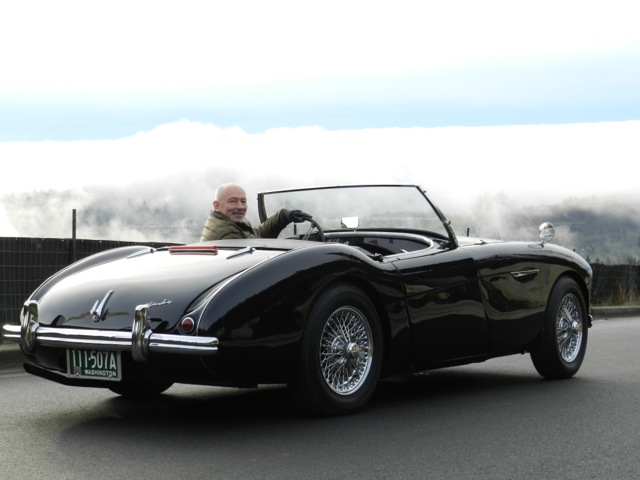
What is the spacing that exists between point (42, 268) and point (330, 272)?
697 centimetres

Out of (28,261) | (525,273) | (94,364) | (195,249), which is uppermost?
(195,249)

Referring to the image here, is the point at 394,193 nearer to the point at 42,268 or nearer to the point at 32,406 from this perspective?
the point at 32,406

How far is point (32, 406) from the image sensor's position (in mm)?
6789

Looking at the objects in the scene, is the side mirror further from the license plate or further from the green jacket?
the license plate

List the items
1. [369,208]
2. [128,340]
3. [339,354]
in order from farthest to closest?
1. [369,208]
2. [339,354]
3. [128,340]

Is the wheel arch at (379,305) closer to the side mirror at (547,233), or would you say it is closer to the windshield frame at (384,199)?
the windshield frame at (384,199)

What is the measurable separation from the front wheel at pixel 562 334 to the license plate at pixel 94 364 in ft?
11.4

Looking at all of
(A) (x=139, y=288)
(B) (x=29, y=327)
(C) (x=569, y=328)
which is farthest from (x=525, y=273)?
(B) (x=29, y=327)

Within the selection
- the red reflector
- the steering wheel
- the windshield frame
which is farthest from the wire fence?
Answer: the red reflector

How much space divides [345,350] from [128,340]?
123cm

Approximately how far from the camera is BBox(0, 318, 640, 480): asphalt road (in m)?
4.79

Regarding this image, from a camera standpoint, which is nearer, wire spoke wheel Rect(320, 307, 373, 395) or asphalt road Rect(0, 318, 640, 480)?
asphalt road Rect(0, 318, 640, 480)

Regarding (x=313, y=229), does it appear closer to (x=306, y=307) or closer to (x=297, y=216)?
(x=297, y=216)

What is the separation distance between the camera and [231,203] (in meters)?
7.38
